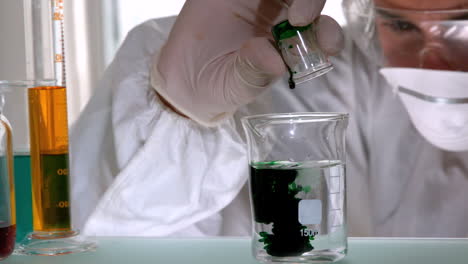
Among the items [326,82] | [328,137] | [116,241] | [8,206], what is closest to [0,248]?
[8,206]

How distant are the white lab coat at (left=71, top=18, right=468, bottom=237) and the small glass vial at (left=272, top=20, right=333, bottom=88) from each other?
0.45 metres

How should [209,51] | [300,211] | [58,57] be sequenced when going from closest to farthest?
[300,211]
[58,57]
[209,51]

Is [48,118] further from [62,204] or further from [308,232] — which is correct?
[308,232]

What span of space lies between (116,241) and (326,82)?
86 cm

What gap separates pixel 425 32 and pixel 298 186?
0.78 meters

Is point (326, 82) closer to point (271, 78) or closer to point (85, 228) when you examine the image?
point (271, 78)

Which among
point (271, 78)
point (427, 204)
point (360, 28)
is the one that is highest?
point (360, 28)

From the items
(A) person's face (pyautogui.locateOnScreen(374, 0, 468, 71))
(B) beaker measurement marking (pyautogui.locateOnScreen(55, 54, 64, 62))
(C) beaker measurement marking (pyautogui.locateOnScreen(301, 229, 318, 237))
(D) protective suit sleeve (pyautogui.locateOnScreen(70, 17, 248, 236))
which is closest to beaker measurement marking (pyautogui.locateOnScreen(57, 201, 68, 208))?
(B) beaker measurement marking (pyautogui.locateOnScreen(55, 54, 64, 62))

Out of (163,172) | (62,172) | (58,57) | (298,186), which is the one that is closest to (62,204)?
(62,172)

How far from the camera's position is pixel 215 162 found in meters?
1.20

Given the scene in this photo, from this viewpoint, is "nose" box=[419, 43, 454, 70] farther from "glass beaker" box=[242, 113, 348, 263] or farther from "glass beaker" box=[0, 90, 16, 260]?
"glass beaker" box=[0, 90, 16, 260]

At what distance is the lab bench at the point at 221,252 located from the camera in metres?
0.64

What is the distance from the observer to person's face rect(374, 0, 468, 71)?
1182 mm

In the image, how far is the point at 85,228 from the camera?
45.1 inches
